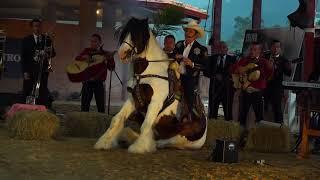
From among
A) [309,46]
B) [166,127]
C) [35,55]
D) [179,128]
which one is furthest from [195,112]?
[35,55]

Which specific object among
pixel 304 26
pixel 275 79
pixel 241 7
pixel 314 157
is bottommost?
pixel 314 157

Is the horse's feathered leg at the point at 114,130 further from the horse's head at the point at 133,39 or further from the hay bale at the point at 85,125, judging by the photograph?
the hay bale at the point at 85,125

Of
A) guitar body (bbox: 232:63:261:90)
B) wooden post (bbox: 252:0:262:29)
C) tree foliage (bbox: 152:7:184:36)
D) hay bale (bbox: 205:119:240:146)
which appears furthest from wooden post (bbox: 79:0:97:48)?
hay bale (bbox: 205:119:240:146)

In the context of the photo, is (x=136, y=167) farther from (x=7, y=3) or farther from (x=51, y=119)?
(x=7, y=3)

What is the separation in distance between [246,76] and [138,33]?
98.9 inches

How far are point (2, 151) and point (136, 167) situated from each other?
1.69 m

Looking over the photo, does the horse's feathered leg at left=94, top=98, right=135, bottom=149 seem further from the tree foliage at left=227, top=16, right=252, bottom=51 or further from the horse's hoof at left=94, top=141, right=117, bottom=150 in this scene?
the tree foliage at left=227, top=16, right=252, bottom=51

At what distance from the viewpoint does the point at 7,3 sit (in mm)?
16938

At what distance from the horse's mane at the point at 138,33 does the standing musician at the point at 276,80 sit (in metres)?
2.97

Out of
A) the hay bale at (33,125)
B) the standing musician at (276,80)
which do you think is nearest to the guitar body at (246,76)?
the standing musician at (276,80)

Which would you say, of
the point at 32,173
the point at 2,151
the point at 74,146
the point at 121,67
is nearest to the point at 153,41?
the point at 74,146

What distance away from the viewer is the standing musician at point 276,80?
33.3 feet

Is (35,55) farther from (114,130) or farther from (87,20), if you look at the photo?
(87,20)

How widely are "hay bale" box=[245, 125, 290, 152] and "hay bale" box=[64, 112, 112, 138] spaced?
2272 mm
